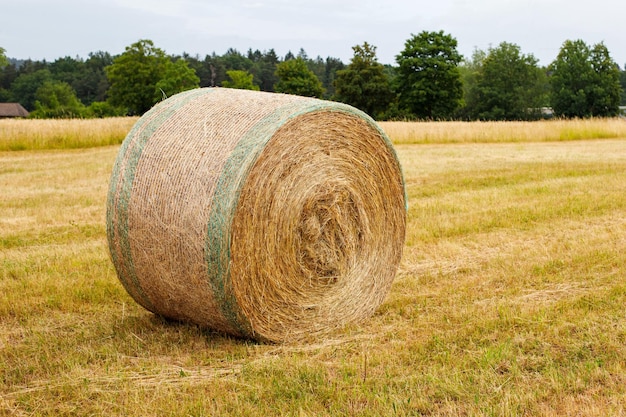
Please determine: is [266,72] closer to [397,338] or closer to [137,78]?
[137,78]

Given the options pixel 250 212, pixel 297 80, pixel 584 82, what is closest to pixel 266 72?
pixel 297 80

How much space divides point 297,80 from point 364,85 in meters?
9.82

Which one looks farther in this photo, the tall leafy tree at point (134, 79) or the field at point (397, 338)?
the tall leafy tree at point (134, 79)

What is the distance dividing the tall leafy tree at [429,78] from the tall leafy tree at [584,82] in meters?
8.65

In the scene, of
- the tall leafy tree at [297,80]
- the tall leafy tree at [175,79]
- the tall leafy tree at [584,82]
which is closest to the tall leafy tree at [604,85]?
the tall leafy tree at [584,82]

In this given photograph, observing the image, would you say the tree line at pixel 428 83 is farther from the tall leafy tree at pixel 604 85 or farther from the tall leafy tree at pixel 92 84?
the tall leafy tree at pixel 92 84

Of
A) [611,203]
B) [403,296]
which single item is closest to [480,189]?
[611,203]

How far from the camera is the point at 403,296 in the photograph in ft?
21.8

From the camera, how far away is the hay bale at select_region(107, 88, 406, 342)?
5113mm

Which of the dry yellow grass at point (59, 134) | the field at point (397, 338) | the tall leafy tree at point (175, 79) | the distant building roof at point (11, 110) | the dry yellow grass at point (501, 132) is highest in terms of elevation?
the tall leafy tree at point (175, 79)

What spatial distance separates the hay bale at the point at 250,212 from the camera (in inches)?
201

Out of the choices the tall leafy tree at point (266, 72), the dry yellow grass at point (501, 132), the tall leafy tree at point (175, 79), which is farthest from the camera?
the tall leafy tree at point (266, 72)

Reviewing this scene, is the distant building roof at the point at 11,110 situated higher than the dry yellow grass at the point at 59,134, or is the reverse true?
the distant building roof at the point at 11,110

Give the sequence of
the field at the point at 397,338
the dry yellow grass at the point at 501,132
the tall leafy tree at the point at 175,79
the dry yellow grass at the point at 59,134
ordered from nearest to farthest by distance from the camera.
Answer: the field at the point at 397,338 < the dry yellow grass at the point at 59,134 < the dry yellow grass at the point at 501,132 < the tall leafy tree at the point at 175,79
